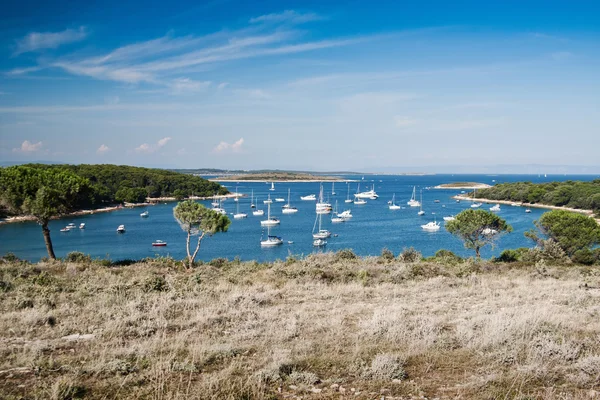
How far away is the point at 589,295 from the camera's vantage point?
12070mm

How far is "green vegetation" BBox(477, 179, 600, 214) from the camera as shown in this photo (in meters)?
114

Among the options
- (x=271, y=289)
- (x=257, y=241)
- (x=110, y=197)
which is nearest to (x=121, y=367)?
(x=271, y=289)

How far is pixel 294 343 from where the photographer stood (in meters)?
7.58

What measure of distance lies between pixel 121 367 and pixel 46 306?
17.5ft

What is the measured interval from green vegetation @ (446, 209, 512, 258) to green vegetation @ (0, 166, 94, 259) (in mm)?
34969

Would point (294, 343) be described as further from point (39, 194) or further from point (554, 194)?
point (554, 194)

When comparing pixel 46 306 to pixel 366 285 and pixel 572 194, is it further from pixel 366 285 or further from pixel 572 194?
pixel 572 194

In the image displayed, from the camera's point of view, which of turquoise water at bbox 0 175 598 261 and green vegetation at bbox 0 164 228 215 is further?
green vegetation at bbox 0 164 228 215

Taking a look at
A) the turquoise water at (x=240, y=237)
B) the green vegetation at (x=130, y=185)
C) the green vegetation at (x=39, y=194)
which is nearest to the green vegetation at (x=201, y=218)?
the green vegetation at (x=39, y=194)

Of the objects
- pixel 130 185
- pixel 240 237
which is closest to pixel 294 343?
pixel 240 237

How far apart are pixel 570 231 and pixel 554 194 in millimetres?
99431

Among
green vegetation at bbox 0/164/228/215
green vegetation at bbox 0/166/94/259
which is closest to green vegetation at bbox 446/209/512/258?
green vegetation at bbox 0/166/94/259

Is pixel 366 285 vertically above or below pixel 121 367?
below

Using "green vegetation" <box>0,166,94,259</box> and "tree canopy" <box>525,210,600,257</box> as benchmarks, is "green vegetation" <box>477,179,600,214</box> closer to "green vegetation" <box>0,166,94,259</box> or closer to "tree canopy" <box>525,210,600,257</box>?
"tree canopy" <box>525,210,600,257</box>
